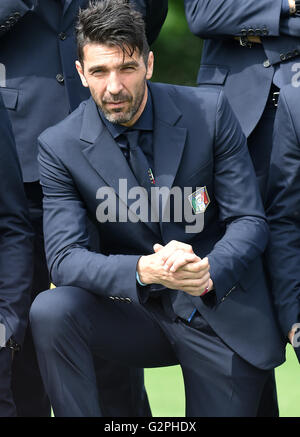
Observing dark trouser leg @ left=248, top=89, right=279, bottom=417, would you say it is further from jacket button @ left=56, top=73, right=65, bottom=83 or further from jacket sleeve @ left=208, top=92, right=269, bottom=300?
jacket button @ left=56, top=73, right=65, bottom=83

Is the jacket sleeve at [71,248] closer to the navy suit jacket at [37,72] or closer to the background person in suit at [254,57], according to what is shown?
the navy suit jacket at [37,72]

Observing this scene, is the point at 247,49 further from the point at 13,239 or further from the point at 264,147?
the point at 13,239

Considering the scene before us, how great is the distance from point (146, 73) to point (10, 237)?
719mm

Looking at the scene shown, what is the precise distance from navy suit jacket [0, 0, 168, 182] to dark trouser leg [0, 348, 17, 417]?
69 centimetres

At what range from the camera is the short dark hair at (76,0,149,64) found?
3.23 metres

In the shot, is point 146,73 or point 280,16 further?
point 280,16

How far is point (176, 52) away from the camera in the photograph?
878 centimetres

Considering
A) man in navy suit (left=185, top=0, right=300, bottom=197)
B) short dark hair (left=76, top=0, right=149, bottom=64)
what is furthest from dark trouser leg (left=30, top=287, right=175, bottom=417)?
man in navy suit (left=185, top=0, right=300, bottom=197)

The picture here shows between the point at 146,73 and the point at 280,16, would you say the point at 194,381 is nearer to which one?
the point at 146,73

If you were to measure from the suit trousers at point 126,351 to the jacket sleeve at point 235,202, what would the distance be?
225 millimetres

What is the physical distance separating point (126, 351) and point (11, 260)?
0.49 meters

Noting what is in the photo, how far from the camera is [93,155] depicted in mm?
3305

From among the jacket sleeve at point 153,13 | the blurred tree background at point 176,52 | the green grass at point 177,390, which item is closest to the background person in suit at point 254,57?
the jacket sleeve at point 153,13
